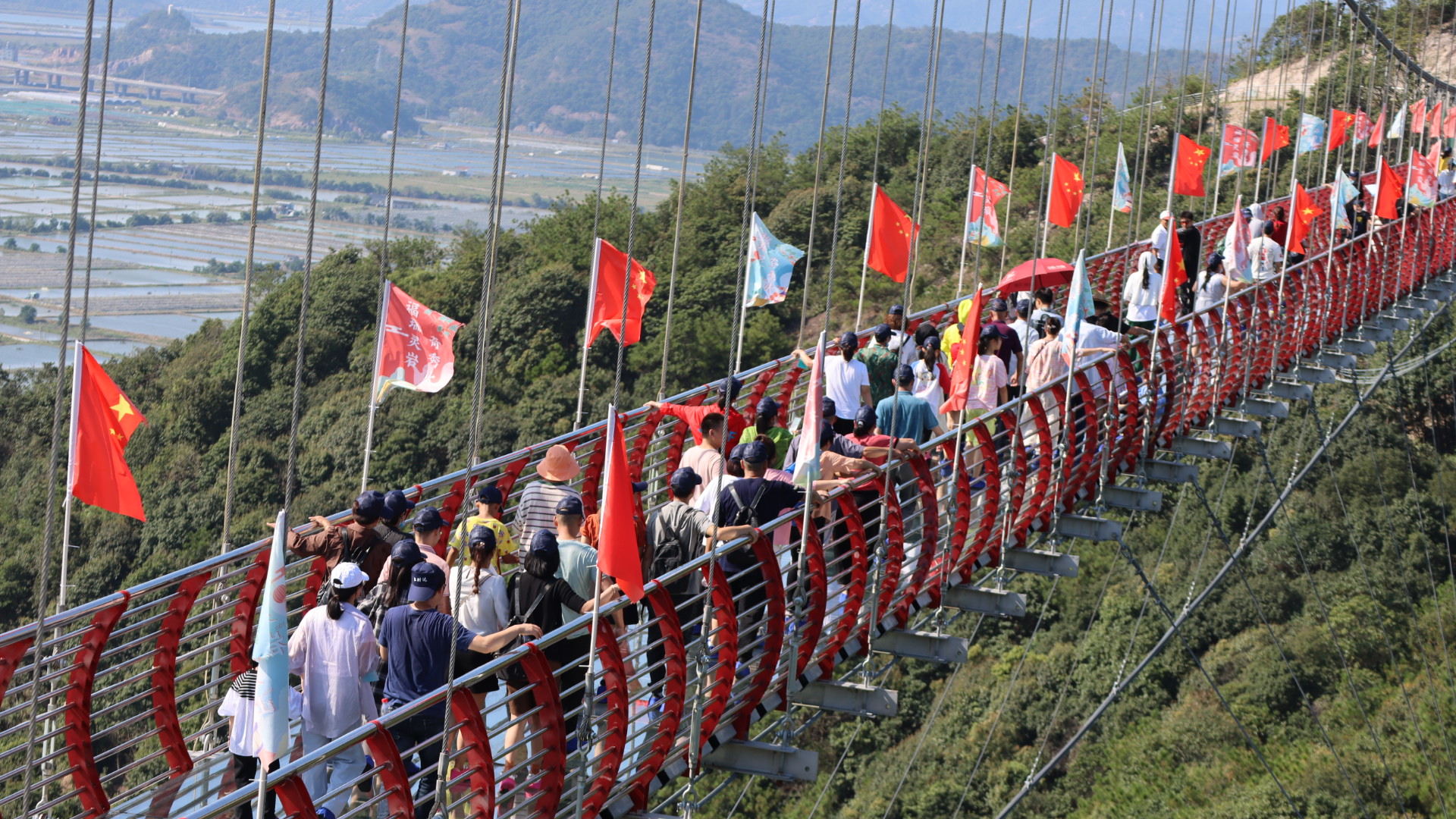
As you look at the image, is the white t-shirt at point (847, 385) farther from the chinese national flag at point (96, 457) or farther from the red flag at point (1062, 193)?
the red flag at point (1062, 193)

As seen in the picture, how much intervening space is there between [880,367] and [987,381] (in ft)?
2.80

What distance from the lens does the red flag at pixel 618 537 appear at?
22.6 feet

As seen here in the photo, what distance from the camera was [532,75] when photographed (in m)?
129

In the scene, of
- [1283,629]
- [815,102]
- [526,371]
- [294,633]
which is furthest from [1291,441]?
[815,102]

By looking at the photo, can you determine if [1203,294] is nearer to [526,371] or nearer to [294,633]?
[294,633]

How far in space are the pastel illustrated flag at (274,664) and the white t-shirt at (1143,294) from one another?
35.1ft

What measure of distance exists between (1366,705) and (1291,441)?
1138cm

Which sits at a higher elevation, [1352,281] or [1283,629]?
[1352,281]

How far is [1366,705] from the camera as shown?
4003 centimetres

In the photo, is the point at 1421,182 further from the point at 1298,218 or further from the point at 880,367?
the point at 880,367

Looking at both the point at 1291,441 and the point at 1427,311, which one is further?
the point at 1291,441

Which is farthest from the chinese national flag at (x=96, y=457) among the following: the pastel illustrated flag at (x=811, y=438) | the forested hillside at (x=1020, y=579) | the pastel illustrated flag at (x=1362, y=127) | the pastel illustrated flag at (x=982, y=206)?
the pastel illustrated flag at (x=1362, y=127)

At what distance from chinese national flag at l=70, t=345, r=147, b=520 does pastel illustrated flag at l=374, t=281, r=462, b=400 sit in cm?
262

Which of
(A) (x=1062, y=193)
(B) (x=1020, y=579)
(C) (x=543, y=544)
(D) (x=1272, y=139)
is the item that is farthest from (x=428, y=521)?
(B) (x=1020, y=579)
